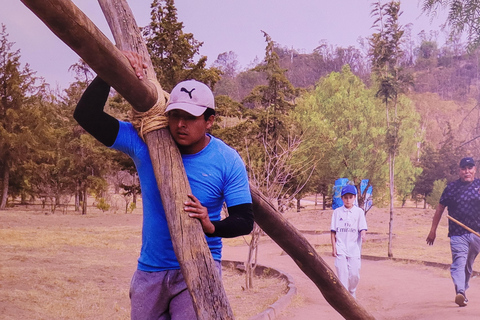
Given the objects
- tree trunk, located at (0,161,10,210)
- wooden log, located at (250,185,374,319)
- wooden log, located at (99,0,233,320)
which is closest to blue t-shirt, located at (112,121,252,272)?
wooden log, located at (99,0,233,320)

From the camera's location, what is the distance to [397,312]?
813 cm

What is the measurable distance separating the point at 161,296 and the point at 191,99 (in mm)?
852

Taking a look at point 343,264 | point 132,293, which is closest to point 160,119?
point 132,293

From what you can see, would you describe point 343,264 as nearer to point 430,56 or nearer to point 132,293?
point 132,293

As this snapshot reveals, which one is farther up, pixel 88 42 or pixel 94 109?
pixel 88 42

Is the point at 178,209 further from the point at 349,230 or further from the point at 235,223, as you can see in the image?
the point at 349,230

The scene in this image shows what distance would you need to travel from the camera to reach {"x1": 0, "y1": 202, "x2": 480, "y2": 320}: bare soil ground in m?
7.82

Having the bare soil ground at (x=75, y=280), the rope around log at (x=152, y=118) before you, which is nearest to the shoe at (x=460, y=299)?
the bare soil ground at (x=75, y=280)

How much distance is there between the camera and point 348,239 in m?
7.24

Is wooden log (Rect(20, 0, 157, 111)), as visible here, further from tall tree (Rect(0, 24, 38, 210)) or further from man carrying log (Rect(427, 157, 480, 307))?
tall tree (Rect(0, 24, 38, 210))

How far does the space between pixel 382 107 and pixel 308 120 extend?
4.61 metres

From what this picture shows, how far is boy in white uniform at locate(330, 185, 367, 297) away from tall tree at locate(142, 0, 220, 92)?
18082 mm

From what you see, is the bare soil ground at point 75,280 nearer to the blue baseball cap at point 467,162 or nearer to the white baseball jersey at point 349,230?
the white baseball jersey at point 349,230

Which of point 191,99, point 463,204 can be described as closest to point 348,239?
point 463,204
